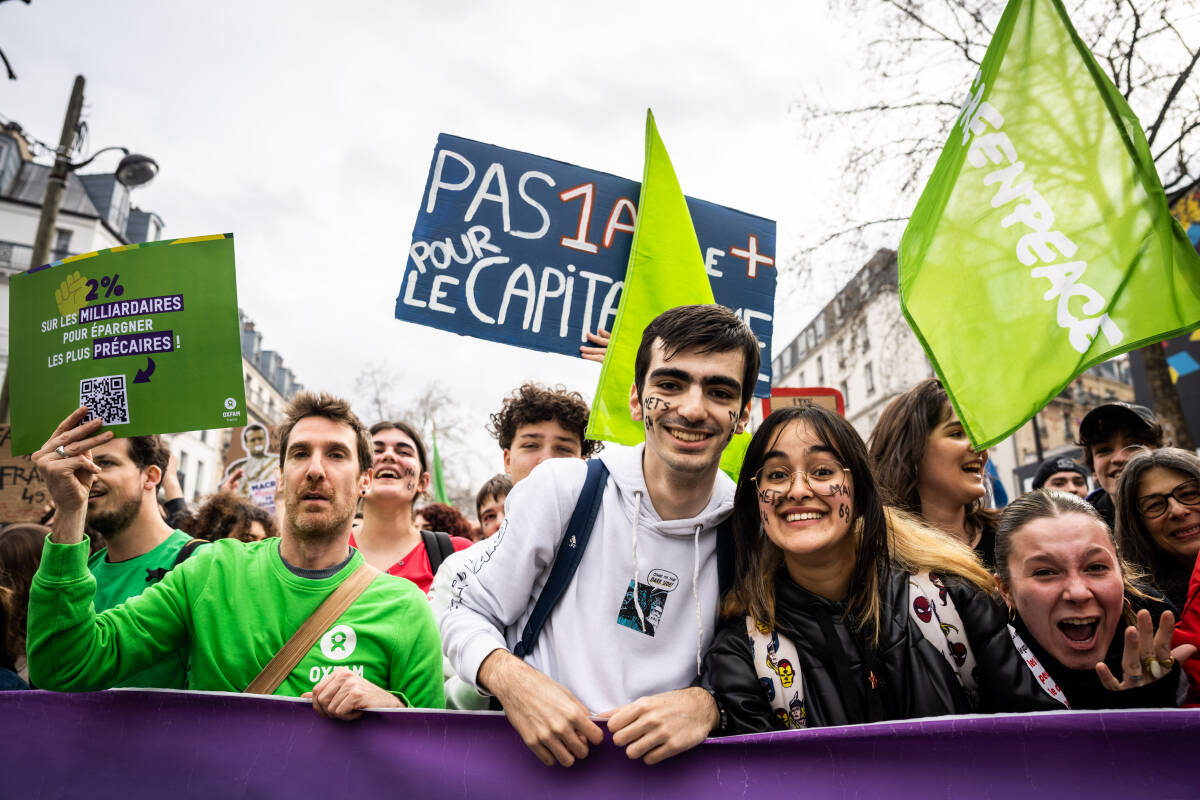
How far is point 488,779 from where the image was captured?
2.02 m

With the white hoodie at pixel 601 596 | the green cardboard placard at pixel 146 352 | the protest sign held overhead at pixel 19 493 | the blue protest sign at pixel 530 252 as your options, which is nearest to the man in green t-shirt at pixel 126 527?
the green cardboard placard at pixel 146 352

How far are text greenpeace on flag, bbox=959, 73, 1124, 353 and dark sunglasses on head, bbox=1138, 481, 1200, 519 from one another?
42.7 inches

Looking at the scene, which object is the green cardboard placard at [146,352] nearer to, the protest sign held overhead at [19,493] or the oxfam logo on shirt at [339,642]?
the oxfam logo on shirt at [339,642]

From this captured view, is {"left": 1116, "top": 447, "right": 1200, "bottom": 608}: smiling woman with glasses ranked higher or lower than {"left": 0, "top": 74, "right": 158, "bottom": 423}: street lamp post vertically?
lower

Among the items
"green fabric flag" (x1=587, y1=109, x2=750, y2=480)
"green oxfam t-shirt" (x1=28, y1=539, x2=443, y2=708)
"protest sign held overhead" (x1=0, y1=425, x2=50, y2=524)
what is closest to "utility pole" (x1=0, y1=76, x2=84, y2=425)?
"protest sign held overhead" (x1=0, y1=425, x2=50, y2=524)

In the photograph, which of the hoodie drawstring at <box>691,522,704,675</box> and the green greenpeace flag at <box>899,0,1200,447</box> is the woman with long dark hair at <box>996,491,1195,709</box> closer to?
the green greenpeace flag at <box>899,0,1200,447</box>

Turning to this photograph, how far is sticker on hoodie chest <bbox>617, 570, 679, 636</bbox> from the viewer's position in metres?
2.10

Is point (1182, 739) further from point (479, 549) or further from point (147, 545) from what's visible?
point (147, 545)

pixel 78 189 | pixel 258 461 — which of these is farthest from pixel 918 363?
pixel 78 189

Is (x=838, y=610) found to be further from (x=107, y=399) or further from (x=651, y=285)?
(x=107, y=399)

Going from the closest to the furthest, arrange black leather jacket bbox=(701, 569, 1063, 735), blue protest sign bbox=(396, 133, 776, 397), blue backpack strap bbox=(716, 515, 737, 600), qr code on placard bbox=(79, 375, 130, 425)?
black leather jacket bbox=(701, 569, 1063, 735), blue backpack strap bbox=(716, 515, 737, 600), qr code on placard bbox=(79, 375, 130, 425), blue protest sign bbox=(396, 133, 776, 397)

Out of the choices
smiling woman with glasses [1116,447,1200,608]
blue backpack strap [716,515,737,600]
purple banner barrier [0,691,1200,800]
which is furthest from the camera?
→ smiling woman with glasses [1116,447,1200,608]

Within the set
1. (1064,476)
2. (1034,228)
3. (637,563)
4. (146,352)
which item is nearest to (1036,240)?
(1034,228)

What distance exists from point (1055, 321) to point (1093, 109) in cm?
75
